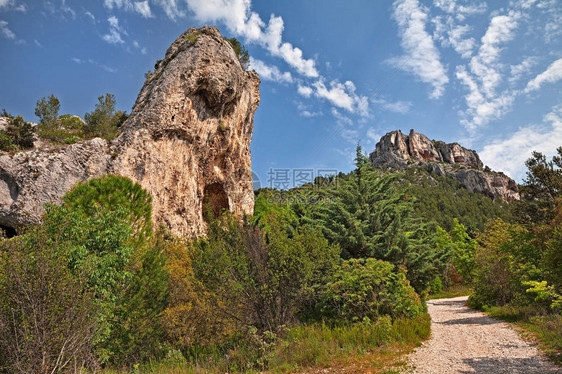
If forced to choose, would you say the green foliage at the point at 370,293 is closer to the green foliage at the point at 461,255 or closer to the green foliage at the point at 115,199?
the green foliage at the point at 115,199

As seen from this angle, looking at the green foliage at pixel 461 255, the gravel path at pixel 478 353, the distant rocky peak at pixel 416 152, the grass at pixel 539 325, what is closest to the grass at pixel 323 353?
the gravel path at pixel 478 353

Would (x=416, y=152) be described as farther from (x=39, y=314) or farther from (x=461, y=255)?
(x=39, y=314)

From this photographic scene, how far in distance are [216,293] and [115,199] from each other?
625cm

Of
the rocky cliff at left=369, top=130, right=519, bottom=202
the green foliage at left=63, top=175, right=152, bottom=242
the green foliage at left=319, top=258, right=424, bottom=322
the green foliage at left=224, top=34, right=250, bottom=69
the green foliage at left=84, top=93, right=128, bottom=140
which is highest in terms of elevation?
the rocky cliff at left=369, top=130, right=519, bottom=202

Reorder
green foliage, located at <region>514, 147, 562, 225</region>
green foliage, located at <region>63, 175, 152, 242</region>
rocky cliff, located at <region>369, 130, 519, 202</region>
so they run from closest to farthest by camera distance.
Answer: green foliage, located at <region>63, 175, 152, 242</region> → green foliage, located at <region>514, 147, 562, 225</region> → rocky cliff, located at <region>369, 130, 519, 202</region>

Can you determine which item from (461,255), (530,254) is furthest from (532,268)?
(461,255)

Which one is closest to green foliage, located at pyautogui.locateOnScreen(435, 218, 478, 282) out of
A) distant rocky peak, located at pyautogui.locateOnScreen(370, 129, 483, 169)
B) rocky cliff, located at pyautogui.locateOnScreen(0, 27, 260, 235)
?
rocky cliff, located at pyautogui.locateOnScreen(0, 27, 260, 235)

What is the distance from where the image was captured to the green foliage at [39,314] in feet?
15.2

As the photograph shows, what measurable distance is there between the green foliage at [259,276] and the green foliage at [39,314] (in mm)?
3255

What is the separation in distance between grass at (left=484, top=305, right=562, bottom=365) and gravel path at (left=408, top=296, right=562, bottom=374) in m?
0.26

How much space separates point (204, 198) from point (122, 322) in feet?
74.6

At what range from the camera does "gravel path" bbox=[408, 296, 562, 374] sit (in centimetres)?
548

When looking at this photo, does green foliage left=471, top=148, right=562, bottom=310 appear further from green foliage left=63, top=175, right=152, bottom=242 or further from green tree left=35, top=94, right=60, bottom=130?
green tree left=35, top=94, right=60, bottom=130

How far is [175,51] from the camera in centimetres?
2669
